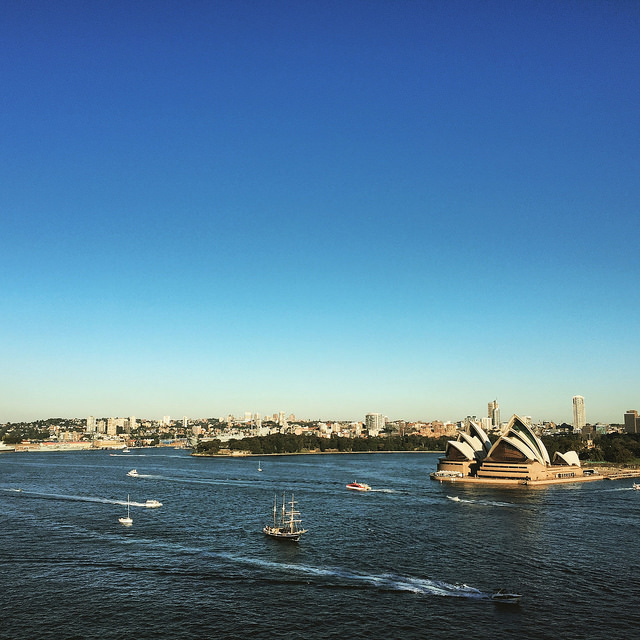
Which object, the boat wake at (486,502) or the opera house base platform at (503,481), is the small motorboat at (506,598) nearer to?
the boat wake at (486,502)

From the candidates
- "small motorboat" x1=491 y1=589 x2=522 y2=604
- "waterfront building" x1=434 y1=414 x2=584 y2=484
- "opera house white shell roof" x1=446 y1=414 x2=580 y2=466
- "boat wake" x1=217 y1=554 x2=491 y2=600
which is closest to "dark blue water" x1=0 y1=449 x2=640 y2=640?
"boat wake" x1=217 y1=554 x2=491 y2=600

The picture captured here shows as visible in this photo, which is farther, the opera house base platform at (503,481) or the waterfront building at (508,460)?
the waterfront building at (508,460)

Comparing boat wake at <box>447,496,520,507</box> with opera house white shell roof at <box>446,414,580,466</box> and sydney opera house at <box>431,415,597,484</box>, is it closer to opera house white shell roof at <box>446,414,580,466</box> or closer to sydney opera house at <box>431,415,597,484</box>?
sydney opera house at <box>431,415,597,484</box>

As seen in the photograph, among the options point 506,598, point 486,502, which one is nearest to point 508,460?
point 486,502

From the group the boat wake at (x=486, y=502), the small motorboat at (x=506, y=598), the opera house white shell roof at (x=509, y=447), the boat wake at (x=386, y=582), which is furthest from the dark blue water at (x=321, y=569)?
the opera house white shell roof at (x=509, y=447)

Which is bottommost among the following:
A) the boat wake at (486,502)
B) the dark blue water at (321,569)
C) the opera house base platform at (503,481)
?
the dark blue water at (321,569)

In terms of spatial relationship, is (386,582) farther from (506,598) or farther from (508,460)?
(508,460)
